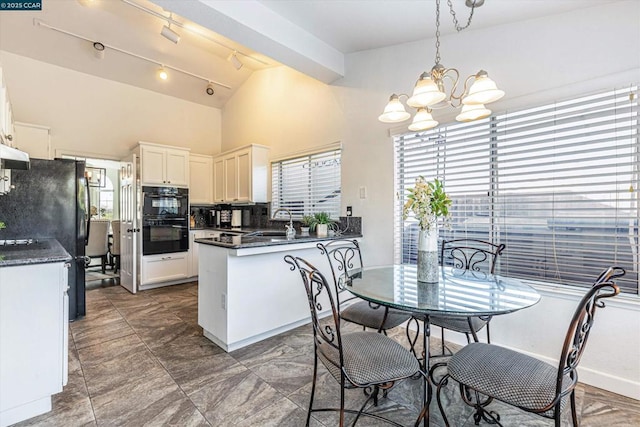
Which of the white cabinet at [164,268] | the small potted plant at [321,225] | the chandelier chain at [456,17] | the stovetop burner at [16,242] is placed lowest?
the white cabinet at [164,268]

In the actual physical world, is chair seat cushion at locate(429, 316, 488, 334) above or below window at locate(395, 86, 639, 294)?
below

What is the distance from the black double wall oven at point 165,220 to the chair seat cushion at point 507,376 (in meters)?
4.37

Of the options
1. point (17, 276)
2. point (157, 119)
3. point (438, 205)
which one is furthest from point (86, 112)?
point (438, 205)

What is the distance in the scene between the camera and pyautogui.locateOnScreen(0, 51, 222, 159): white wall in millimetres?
4039

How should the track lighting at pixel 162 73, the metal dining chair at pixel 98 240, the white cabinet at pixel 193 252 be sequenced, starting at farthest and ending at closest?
the metal dining chair at pixel 98 240
the white cabinet at pixel 193 252
the track lighting at pixel 162 73

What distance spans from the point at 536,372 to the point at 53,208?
414cm

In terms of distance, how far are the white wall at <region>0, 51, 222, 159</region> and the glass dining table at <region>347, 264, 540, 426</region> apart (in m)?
4.73

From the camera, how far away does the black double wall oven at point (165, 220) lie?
4.38 meters

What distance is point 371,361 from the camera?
4.83 feet

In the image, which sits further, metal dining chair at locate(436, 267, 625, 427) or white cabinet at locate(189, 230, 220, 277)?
white cabinet at locate(189, 230, 220, 277)

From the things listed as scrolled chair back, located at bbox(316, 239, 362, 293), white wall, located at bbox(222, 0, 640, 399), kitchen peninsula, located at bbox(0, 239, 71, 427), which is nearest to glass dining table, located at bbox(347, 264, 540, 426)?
scrolled chair back, located at bbox(316, 239, 362, 293)

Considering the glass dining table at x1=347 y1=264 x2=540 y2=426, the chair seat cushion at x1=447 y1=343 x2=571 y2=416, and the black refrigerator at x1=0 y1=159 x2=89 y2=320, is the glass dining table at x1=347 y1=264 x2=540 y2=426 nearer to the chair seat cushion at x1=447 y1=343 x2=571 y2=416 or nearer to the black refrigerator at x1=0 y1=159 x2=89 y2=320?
the chair seat cushion at x1=447 y1=343 x2=571 y2=416

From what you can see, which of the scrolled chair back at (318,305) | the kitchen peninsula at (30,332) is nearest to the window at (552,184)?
the scrolled chair back at (318,305)

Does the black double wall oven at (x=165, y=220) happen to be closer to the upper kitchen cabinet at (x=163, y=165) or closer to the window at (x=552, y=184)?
the upper kitchen cabinet at (x=163, y=165)
